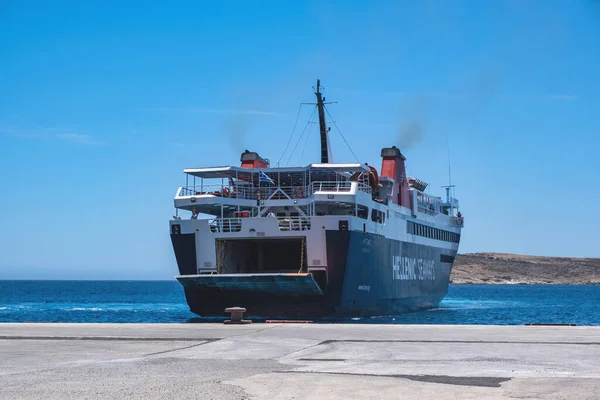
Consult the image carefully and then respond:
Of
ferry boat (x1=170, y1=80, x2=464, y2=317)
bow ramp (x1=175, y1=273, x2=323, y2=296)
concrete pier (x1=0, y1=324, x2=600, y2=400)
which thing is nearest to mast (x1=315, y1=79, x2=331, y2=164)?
ferry boat (x1=170, y1=80, x2=464, y2=317)

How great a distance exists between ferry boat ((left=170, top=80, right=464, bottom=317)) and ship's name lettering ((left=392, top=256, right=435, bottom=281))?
0.18 m

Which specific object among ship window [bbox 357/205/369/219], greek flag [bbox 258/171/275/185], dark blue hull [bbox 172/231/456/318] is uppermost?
greek flag [bbox 258/171/275/185]

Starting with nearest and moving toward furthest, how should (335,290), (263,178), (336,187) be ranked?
(335,290), (336,187), (263,178)

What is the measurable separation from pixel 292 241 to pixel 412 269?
38.5 ft

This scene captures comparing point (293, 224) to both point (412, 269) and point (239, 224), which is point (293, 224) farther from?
point (412, 269)

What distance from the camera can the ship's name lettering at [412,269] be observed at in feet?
147

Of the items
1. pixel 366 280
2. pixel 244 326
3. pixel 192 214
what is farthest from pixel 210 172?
pixel 244 326

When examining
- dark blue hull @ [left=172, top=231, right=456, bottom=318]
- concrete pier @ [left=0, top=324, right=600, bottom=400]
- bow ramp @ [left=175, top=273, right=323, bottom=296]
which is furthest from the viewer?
dark blue hull @ [left=172, top=231, right=456, bottom=318]

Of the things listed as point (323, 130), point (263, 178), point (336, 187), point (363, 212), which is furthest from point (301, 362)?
point (323, 130)

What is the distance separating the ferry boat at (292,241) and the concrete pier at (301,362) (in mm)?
13185

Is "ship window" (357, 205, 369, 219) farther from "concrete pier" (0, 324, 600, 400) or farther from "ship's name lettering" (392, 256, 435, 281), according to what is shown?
"concrete pier" (0, 324, 600, 400)

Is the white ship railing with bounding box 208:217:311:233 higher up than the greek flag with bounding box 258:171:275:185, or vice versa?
the greek flag with bounding box 258:171:275:185

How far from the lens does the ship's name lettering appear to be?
45.0m

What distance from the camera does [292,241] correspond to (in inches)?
1583
